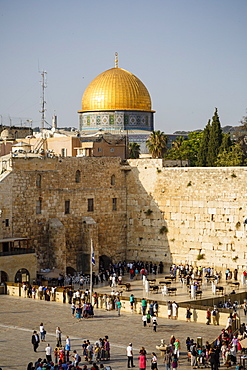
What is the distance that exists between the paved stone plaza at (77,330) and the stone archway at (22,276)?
4.59 meters

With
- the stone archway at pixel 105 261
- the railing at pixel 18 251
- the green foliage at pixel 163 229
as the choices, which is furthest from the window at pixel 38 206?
the green foliage at pixel 163 229

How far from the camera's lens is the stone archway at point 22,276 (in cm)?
3462

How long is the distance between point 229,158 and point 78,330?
21.2 metres

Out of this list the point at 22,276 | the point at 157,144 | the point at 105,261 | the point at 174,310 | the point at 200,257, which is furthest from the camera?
the point at 157,144

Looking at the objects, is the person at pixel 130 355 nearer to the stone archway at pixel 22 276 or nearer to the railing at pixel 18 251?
the railing at pixel 18 251

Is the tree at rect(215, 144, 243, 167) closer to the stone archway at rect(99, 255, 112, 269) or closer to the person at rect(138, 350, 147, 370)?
the stone archway at rect(99, 255, 112, 269)

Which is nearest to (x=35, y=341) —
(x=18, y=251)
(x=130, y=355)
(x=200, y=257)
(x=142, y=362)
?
(x=130, y=355)

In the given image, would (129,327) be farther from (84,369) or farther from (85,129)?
(85,129)

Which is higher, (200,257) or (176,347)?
(200,257)

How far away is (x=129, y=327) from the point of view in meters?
26.0

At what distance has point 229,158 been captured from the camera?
1736 inches

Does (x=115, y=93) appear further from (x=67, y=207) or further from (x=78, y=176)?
(x=67, y=207)


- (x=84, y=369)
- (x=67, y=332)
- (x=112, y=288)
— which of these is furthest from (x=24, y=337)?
(x=112, y=288)

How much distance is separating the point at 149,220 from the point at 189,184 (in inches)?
134
